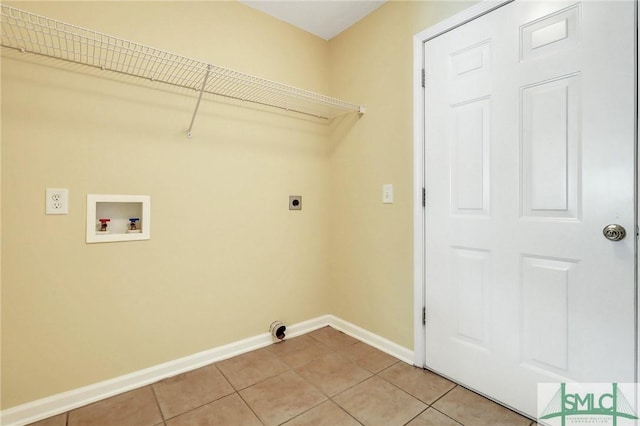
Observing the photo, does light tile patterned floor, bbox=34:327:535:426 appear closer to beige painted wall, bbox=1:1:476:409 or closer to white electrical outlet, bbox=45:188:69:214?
beige painted wall, bbox=1:1:476:409

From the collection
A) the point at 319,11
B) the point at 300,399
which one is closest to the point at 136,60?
the point at 319,11

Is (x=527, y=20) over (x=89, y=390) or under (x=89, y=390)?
over

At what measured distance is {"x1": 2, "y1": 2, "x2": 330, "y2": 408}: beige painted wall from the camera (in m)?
1.40

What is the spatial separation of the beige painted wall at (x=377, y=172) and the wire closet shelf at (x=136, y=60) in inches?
9.8

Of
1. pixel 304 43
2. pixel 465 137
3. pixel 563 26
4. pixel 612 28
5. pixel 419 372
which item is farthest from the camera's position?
pixel 304 43

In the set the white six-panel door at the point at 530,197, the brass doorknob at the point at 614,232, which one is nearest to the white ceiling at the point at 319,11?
the white six-panel door at the point at 530,197

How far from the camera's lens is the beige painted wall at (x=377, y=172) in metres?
1.92

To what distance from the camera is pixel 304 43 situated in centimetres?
235

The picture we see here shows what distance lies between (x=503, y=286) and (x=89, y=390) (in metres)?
2.16

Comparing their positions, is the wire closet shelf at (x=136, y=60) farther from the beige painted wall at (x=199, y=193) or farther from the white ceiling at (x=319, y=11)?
the white ceiling at (x=319, y=11)

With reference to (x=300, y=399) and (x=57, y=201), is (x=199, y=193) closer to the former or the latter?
(x=57, y=201)

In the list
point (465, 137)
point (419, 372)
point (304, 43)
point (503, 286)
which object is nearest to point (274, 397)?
point (419, 372)

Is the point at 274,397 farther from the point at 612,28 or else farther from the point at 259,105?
the point at 612,28

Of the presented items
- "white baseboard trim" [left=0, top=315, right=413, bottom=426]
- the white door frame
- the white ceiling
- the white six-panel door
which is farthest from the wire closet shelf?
"white baseboard trim" [left=0, top=315, right=413, bottom=426]
